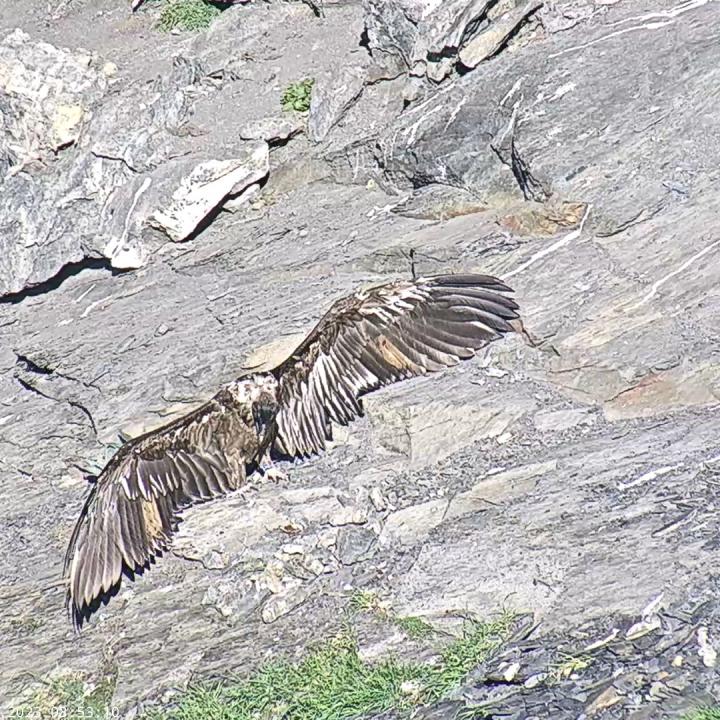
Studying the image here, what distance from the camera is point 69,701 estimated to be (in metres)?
8.94

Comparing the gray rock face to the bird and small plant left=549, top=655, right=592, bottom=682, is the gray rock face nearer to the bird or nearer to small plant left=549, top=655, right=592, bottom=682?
small plant left=549, top=655, right=592, bottom=682

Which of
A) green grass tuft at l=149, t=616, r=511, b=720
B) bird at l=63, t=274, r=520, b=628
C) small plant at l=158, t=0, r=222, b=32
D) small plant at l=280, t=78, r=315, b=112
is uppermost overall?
small plant at l=158, t=0, r=222, b=32

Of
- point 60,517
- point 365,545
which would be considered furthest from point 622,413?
point 60,517

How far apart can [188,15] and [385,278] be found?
5.22 metres

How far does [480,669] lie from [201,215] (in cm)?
630

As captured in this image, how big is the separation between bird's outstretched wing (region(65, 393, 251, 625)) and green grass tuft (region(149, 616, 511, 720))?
Result: 1243mm

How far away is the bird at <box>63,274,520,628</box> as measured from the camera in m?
9.27

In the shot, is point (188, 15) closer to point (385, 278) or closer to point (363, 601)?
point (385, 278)

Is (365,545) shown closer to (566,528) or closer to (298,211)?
(566,528)

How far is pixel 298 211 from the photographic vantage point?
12.3 m

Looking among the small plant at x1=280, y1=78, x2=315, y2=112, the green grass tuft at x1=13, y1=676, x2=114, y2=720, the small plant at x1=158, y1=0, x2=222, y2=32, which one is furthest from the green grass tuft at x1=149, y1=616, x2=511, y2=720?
the small plant at x1=158, y1=0, x2=222, y2=32

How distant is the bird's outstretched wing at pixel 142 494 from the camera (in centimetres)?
927

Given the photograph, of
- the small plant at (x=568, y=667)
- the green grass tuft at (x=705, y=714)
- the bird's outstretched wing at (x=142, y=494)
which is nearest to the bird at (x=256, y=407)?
the bird's outstretched wing at (x=142, y=494)

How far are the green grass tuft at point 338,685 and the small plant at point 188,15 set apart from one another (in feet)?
27.1
